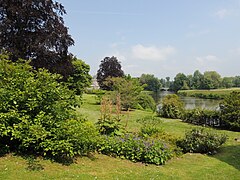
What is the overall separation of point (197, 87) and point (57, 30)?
6906 cm

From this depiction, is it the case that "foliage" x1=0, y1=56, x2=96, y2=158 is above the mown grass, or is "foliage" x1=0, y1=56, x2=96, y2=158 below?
above

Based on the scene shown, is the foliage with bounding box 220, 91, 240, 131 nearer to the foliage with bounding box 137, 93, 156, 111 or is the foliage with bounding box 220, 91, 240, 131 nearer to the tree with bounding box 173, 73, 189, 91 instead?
the foliage with bounding box 137, 93, 156, 111

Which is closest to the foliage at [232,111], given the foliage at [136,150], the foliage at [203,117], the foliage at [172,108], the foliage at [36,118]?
the foliage at [203,117]

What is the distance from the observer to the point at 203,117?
1395 cm

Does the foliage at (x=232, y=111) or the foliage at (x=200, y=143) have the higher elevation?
the foliage at (x=232, y=111)

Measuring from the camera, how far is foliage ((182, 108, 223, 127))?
13.4m

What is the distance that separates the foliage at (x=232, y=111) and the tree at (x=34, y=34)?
8.67 m

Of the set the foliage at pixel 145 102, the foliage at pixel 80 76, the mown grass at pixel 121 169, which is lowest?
the mown grass at pixel 121 169

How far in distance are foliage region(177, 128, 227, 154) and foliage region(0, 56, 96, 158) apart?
371cm

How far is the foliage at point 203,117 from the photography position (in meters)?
13.4

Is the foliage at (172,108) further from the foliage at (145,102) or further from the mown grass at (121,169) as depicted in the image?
the mown grass at (121,169)

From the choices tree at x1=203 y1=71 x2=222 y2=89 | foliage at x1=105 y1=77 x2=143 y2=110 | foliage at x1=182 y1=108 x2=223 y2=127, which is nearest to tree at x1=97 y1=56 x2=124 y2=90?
foliage at x1=105 y1=77 x2=143 y2=110

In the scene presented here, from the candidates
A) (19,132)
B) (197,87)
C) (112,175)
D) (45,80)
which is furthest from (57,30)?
(197,87)

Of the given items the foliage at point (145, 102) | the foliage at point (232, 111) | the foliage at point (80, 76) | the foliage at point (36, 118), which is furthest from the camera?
the foliage at point (80, 76)
